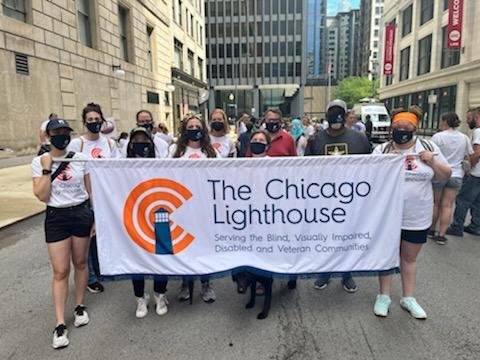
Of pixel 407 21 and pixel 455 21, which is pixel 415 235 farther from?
pixel 407 21

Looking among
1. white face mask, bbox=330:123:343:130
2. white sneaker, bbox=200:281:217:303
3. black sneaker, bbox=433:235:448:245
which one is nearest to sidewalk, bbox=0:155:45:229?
white sneaker, bbox=200:281:217:303

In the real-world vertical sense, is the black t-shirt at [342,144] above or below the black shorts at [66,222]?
above

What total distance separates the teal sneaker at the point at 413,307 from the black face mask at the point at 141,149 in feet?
9.81

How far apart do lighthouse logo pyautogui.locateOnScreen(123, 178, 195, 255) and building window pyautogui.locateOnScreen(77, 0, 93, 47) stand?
16.8 m

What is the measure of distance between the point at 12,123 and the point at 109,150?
425 inches

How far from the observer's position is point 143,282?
12.6 ft

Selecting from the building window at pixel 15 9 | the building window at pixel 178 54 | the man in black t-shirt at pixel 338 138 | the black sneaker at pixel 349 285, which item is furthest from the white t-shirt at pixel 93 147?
the building window at pixel 178 54

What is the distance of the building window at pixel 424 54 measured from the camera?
36106 mm

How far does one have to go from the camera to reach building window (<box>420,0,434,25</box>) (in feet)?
117

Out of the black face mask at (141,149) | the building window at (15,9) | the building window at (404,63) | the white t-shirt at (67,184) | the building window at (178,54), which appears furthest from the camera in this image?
the building window at (404,63)

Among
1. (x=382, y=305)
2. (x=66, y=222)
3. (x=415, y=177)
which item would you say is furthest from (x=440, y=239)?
(x=66, y=222)

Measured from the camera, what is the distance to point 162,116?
29562 mm

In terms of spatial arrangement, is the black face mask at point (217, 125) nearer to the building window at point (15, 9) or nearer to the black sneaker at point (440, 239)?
the black sneaker at point (440, 239)

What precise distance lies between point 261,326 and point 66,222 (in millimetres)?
1999
